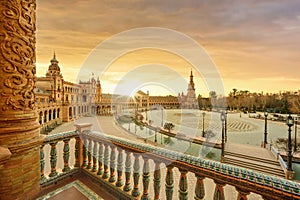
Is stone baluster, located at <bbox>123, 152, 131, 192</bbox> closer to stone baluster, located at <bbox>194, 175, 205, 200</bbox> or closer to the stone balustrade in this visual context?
stone baluster, located at <bbox>194, 175, 205, 200</bbox>

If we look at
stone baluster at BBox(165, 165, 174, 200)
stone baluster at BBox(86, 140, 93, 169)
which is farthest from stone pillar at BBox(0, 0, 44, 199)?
stone baluster at BBox(165, 165, 174, 200)

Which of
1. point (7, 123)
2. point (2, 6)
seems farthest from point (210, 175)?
point (2, 6)

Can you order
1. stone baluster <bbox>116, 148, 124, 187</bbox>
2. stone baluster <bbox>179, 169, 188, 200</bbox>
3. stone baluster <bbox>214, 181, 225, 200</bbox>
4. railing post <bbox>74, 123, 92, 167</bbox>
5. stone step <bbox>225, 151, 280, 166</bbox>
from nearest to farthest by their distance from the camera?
stone baluster <bbox>214, 181, 225, 200</bbox>, stone baluster <bbox>179, 169, 188, 200</bbox>, stone baluster <bbox>116, 148, 124, 187</bbox>, railing post <bbox>74, 123, 92, 167</bbox>, stone step <bbox>225, 151, 280, 166</bbox>

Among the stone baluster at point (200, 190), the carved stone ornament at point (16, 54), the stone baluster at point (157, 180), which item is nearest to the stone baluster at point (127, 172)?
the stone baluster at point (157, 180)

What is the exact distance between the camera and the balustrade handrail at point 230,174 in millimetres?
1229

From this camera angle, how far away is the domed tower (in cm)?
2925

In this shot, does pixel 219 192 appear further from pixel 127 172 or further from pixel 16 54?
pixel 16 54

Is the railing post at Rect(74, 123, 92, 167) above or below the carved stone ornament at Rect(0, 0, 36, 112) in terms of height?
below

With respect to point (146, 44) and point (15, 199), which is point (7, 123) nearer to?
point (15, 199)

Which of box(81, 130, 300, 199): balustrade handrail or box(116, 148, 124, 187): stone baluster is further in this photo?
box(116, 148, 124, 187): stone baluster

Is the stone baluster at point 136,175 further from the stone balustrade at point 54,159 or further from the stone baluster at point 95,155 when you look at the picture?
the stone balustrade at point 54,159

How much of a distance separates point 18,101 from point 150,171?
1.91 metres

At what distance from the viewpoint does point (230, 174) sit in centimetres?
146

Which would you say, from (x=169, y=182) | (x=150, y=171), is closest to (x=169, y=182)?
(x=169, y=182)
